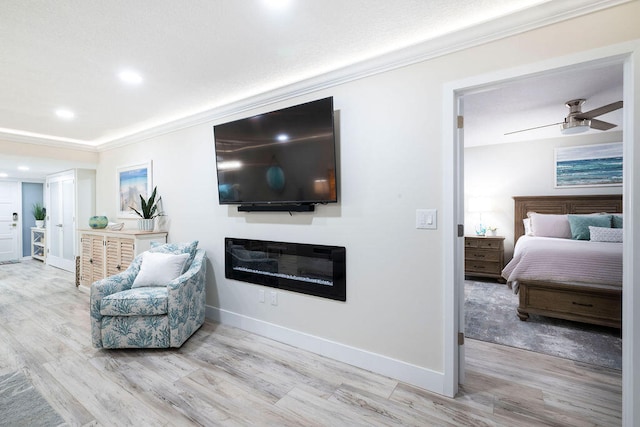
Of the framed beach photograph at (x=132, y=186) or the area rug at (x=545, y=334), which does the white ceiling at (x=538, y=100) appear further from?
the framed beach photograph at (x=132, y=186)

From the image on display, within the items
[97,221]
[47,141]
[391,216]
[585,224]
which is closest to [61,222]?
[47,141]

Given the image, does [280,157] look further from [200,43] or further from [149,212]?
[149,212]

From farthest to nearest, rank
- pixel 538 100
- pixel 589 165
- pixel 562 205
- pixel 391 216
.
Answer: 1. pixel 562 205
2. pixel 589 165
3. pixel 538 100
4. pixel 391 216

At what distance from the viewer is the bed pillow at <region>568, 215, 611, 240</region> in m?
4.07

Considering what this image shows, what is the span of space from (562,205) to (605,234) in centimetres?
98

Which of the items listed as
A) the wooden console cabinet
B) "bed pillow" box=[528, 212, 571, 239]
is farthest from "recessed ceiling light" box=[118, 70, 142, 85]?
"bed pillow" box=[528, 212, 571, 239]

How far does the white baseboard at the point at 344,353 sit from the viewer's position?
200 centimetres

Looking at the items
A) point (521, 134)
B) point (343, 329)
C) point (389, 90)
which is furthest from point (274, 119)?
point (521, 134)

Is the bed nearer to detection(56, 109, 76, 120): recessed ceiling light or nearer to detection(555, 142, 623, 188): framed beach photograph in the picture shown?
detection(555, 142, 623, 188): framed beach photograph

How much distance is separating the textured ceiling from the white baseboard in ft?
7.38

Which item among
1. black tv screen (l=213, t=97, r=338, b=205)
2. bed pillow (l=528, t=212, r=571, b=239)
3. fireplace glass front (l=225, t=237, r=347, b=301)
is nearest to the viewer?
black tv screen (l=213, t=97, r=338, b=205)

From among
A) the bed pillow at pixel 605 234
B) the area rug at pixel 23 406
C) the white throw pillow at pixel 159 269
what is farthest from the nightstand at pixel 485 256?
the area rug at pixel 23 406

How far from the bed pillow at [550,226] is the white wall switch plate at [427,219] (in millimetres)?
3626

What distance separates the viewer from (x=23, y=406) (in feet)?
5.95
